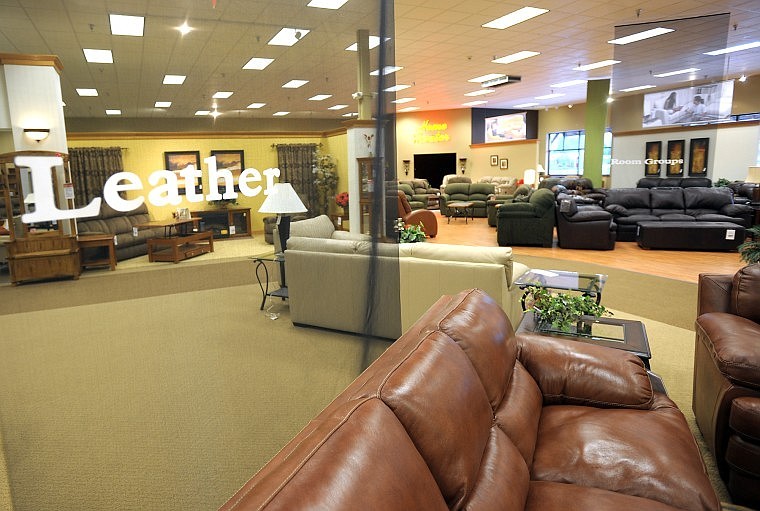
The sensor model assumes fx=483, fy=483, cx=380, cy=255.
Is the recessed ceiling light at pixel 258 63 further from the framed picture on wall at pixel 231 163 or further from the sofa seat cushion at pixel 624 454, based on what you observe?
the sofa seat cushion at pixel 624 454

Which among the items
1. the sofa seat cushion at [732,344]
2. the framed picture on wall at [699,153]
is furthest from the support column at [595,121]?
the sofa seat cushion at [732,344]

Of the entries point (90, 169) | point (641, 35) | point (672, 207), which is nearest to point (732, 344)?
point (90, 169)

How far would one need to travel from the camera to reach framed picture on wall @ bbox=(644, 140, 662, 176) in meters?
10.7

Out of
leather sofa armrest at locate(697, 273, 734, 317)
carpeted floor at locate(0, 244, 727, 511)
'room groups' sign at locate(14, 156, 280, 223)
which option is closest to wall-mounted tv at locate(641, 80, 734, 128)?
leather sofa armrest at locate(697, 273, 734, 317)

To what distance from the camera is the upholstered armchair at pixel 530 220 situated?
26.5 feet

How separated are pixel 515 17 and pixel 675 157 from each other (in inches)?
228

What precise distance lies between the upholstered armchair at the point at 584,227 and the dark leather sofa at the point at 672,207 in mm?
513

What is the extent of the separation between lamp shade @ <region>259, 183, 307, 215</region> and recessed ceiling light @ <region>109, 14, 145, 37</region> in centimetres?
69

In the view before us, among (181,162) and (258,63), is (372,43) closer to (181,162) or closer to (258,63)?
(258,63)

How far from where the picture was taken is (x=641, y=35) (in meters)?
8.32

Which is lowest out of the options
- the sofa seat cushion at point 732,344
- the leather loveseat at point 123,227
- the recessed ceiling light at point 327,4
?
the sofa seat cushion at point 732,344

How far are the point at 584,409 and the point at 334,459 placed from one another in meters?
1.39

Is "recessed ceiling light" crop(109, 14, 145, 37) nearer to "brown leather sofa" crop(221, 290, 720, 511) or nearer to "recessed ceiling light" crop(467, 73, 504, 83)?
"brown leather sofa" crop(221, 290, 720, 511)

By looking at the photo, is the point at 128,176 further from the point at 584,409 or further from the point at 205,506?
the point at 584,409
